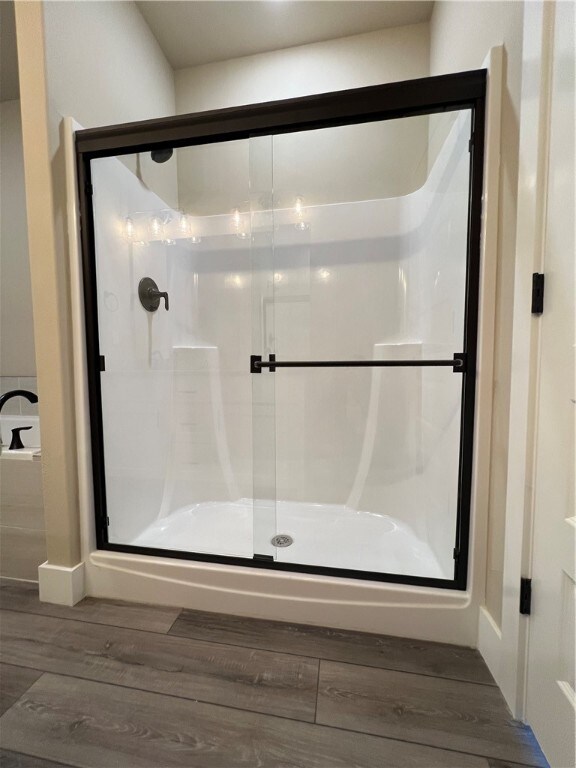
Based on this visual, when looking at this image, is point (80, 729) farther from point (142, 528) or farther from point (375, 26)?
point (375, 26)

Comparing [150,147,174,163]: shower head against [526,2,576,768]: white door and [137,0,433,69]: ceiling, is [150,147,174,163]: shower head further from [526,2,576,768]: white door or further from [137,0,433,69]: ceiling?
[526,2,576,768]: white door

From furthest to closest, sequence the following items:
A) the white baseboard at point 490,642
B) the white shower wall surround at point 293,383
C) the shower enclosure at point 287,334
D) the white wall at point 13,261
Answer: the white wall at point 13,261 < the white shower wall surround at point 293,383 < the shower enclosure at point 287,334 < the white baseboard at point 490,642

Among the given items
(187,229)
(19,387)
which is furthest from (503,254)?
(19,387)

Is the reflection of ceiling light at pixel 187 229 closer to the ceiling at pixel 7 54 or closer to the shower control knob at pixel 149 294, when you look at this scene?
the shower control knob at pixel 149 294

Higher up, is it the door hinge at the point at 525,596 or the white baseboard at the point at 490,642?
the door hinge at the point at 525,596

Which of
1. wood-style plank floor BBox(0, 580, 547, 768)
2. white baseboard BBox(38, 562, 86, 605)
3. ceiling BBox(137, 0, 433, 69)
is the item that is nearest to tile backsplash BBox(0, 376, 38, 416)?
white baseboard BBox(38, 562, 86, 605)

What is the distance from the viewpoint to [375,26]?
1799 millimetres

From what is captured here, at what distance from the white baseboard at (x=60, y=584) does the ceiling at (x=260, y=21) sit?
8.76 ft

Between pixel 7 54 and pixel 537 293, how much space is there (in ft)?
8.48

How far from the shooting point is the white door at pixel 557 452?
2.28 feet

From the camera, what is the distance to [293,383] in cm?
190

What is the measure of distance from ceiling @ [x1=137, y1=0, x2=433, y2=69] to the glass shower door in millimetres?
574

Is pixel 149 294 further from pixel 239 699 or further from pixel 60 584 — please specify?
pixel 239 699

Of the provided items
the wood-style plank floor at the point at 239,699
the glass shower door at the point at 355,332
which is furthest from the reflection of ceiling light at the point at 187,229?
the wood-style plank floor at the point at 239,699
